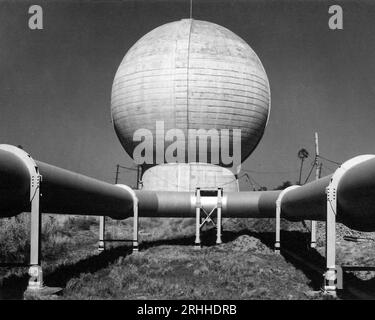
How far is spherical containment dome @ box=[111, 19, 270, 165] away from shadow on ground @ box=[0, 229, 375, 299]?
4237mm

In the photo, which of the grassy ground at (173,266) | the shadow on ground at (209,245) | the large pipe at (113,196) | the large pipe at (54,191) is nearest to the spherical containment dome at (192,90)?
the grassy ground at (173,266)

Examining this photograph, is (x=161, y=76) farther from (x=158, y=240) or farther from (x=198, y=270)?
(x=198, y=270)

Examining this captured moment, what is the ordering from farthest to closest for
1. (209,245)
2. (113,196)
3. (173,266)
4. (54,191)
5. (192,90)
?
(192,90) → (209,245) → (113,196) → (173,266) → (54,191)

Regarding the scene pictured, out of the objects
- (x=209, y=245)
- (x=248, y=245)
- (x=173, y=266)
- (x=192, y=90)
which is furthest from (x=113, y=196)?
(x=192, y=90)

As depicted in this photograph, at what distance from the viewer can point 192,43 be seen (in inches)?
816

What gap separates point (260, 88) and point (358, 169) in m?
14.4

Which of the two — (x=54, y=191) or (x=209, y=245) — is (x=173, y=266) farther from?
(x=209, y=245)

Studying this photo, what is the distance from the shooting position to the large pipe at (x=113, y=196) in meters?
7.51

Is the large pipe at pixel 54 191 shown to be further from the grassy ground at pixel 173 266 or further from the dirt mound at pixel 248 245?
the dirt mound at pixel 248 245

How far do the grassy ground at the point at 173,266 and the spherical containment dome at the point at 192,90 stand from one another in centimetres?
402

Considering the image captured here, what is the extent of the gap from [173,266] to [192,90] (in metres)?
9.99

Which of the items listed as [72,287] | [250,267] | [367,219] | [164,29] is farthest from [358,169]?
[164,29]

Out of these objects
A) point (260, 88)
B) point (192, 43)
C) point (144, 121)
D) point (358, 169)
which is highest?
point (192, 43)

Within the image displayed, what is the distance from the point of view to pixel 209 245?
55.3ft
